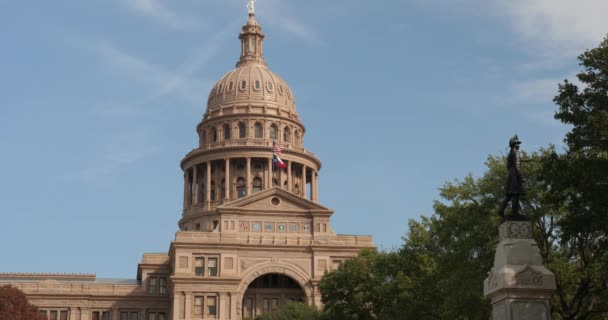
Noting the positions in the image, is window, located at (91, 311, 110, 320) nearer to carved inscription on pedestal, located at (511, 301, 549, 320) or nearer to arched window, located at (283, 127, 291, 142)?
arched window, located at (283, 127, 291, 142)

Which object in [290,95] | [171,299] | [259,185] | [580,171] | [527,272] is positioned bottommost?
[527,272]

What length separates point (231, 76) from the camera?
153 meters

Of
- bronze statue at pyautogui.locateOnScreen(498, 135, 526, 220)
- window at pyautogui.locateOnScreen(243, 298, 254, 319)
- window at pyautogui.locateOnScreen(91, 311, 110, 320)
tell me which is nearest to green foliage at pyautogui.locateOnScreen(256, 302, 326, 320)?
window at pyautogui.locateOnScreen(243, 298, 254, 319)

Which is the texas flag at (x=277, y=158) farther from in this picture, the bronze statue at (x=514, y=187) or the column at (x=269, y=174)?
the bronze statue at (x=514, y=187)

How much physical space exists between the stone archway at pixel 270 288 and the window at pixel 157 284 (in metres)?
11.9

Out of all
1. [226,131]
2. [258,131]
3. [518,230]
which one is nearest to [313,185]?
[258,131]

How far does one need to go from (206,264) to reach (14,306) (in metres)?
24.5

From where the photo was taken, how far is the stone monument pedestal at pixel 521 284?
25219 millimetres

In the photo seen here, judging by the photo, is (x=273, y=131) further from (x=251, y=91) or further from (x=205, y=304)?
(x=205, y=304)

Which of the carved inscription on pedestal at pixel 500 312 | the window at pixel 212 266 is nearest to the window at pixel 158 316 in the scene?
the window at pixel 212 266

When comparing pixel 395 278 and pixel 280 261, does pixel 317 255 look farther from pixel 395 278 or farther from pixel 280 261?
pixel 395 278

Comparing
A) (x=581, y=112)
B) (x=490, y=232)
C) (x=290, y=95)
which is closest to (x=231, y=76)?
(x=290, y=95)

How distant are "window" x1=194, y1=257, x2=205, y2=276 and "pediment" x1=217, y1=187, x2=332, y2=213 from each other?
851 centimetres

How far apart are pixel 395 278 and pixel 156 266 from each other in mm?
61932
